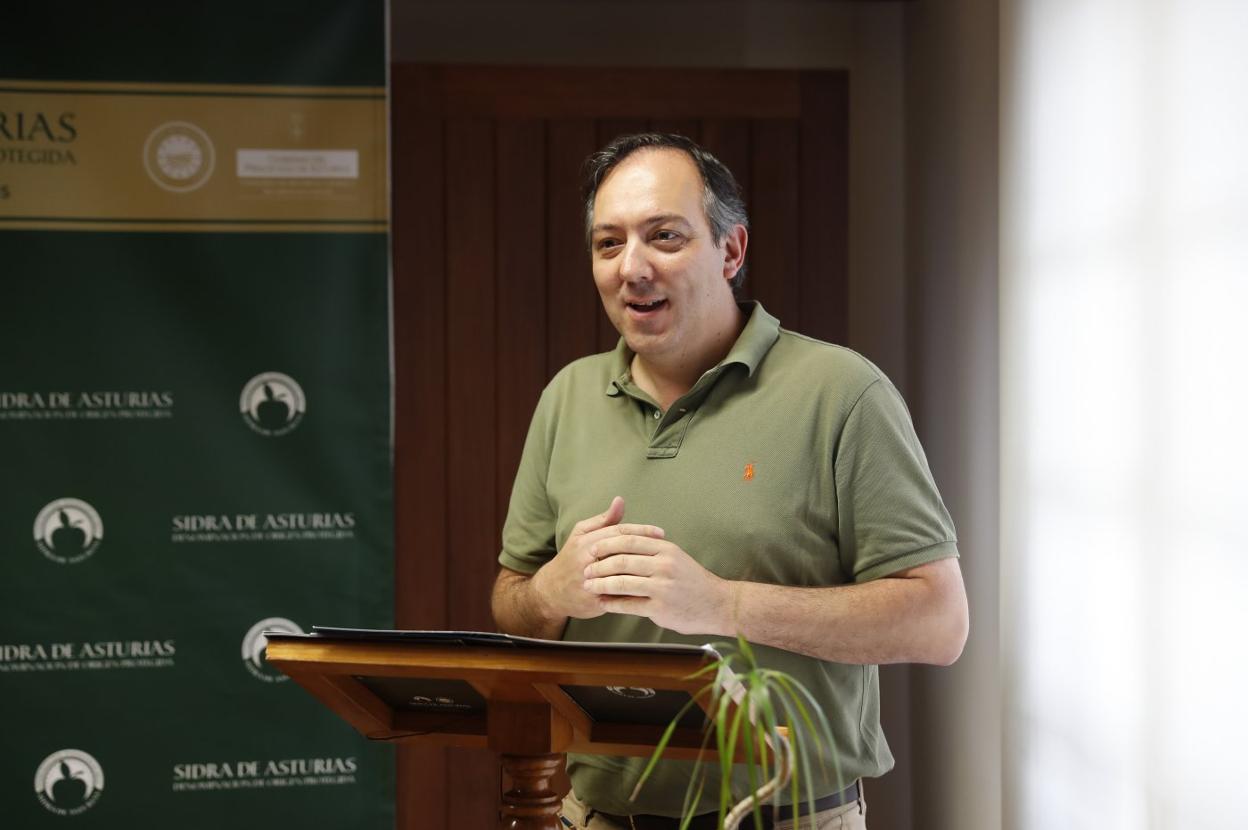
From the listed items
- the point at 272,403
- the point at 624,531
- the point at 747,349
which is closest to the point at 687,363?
the point at 747,349

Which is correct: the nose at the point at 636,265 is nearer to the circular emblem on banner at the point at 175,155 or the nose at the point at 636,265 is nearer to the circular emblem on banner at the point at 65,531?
the circular emblem on banner at the point at 175,155

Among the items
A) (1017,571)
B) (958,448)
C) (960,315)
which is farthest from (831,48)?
(1017,571)

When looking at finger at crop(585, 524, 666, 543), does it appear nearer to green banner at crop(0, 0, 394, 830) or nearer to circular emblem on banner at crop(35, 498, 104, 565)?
green banner at crop(0, 0, 394, 830)

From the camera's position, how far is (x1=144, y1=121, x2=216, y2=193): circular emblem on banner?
116 inches

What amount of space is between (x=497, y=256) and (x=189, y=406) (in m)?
0.87

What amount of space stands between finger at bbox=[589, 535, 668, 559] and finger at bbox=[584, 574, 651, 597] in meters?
0.03

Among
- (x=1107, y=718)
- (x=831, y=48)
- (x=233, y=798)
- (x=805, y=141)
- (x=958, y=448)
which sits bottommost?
(x=233, y=798)

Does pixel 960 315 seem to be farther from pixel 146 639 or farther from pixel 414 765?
pixel 146 639

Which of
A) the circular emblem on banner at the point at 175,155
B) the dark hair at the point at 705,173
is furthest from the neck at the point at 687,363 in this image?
the circular emblem on banner at the point at 175,155

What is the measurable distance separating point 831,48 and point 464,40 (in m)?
1.03

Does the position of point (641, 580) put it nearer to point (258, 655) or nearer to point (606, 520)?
point (606, 520)

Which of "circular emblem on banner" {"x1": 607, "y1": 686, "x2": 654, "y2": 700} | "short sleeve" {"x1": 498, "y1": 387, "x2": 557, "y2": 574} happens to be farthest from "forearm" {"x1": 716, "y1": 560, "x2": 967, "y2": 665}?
"short sleeve" {"x1": 498, "y1": 387, "x2": 557, "y2": 574}

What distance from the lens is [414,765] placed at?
3.22 meters

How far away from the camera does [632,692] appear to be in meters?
1.29
